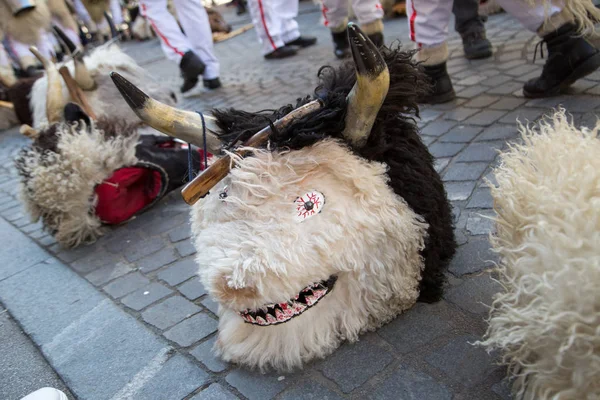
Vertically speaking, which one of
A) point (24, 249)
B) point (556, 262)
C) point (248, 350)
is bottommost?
point (24, 249)

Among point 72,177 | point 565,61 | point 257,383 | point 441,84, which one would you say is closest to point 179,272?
point 72,177

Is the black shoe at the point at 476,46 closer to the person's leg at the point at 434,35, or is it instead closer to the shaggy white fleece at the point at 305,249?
the person's leg at the point at 434,35

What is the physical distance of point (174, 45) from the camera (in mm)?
6258

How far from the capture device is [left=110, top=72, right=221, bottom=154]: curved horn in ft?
5.87

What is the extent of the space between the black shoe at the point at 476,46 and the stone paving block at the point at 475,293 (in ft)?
12.1

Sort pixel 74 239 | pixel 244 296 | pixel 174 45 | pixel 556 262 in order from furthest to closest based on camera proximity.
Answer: pixel 174 45, pixel 74 239, pixel 244 296, pixel 556 262

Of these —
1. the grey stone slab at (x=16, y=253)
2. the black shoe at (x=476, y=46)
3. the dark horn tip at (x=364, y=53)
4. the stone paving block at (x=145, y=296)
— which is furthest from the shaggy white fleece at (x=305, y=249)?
the black shoe at (x=476, y=46)

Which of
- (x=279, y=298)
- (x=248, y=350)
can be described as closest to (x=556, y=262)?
(x=279, y=298)

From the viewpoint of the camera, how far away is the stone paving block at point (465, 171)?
10.2ft

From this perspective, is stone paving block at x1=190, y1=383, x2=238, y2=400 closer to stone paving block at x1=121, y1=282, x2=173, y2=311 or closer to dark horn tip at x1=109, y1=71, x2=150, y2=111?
stone paving block at x1=121, y1=282, x2=173, y2=311

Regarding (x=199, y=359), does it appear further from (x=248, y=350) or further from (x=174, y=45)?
(x=174, y=45)

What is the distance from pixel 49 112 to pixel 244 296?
288 centimetres

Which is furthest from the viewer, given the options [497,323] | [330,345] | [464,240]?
[464,240]

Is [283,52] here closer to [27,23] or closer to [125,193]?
[27,23]
